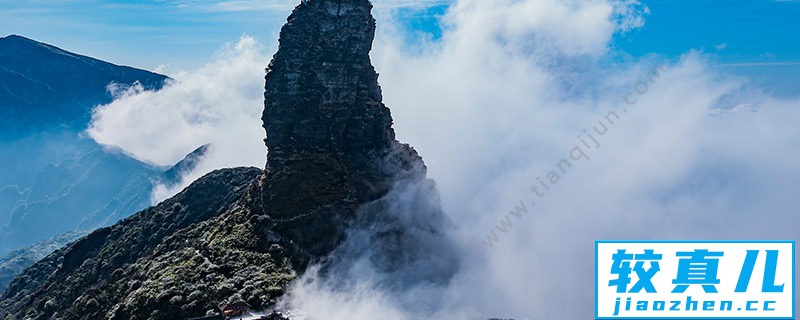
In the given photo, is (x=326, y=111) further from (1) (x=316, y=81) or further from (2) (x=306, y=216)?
(2) (x=306, y=216)

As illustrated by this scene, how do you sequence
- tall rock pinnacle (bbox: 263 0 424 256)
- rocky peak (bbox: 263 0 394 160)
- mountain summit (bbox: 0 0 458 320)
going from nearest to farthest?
mountain summit (bbox: 0 0 458 320) → tall rock pinnacle (bbox: 263 0 424 256) → rocky peak (bbox: 263 0 394 160)

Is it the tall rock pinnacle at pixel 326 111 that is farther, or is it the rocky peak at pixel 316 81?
the rocky peak at pixel 316 81

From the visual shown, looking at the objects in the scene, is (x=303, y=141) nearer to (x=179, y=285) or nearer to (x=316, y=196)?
(x=316, y=196)

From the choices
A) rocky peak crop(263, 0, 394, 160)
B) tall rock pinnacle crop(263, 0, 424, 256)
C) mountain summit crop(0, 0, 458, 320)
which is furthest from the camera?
rocky peak crop(263, 0, 394, 160)

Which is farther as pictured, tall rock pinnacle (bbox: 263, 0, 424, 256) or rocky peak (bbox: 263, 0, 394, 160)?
rocky peak (bbox: 263, 0, 394, 160)

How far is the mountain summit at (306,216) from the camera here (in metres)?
93.3

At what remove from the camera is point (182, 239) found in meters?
117

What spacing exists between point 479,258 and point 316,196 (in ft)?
86.4

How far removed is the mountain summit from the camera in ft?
306

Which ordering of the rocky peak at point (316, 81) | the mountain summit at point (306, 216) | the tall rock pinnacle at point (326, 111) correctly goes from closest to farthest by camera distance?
the mountain summit at point (306, 216), the tall rock pinnacle at point (326, 111), the rocky peak at point (316, 81)

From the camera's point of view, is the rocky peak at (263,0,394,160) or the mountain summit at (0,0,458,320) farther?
the rocky peak at (263,0,394,160)

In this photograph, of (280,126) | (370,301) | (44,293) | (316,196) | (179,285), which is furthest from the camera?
(44,293)

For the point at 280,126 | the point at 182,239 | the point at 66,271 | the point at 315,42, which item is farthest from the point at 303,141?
the point at 66,271

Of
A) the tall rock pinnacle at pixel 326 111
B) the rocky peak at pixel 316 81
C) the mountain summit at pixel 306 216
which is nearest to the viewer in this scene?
the mountain summit at pixel 306 216
